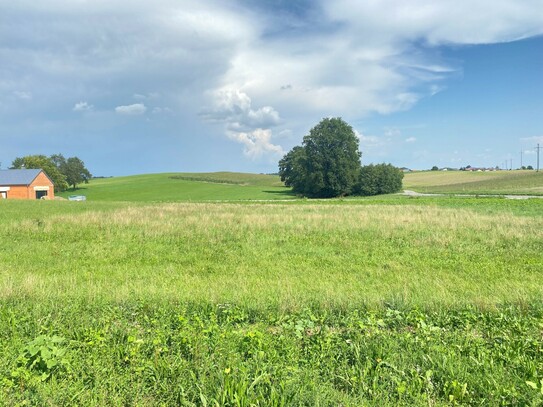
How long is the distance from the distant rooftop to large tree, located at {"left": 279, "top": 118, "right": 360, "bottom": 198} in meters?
59.0

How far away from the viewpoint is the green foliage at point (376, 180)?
246 ft

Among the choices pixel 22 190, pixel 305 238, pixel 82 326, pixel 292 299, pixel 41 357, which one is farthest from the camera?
pixel 22 190

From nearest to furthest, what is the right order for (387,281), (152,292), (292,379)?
1. (292,379)
2. (152,292)
3. (387,281)

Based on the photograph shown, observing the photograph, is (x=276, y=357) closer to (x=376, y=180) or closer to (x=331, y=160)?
(x=331, y=160)

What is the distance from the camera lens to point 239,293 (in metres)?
6.29

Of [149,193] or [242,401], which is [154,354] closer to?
[242,401]

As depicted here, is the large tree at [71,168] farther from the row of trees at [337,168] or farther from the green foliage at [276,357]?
the green foliage at [276,357]

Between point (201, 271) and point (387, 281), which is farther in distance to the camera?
point (201, 271)

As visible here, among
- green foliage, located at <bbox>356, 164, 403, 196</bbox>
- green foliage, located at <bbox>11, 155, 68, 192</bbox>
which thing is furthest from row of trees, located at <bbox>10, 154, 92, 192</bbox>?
green foliage, located at <bbox>356, 164, 403, 196</bbox>

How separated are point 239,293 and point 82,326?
106 inches

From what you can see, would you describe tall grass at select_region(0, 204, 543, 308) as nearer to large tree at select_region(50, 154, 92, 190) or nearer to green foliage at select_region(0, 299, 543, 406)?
green foliage at select_region(0, 299, 543, 406)

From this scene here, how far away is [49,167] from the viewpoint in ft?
284

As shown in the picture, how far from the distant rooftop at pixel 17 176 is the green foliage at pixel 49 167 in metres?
15.6

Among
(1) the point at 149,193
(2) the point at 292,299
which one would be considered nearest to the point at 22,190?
(1) the point at 149,193
